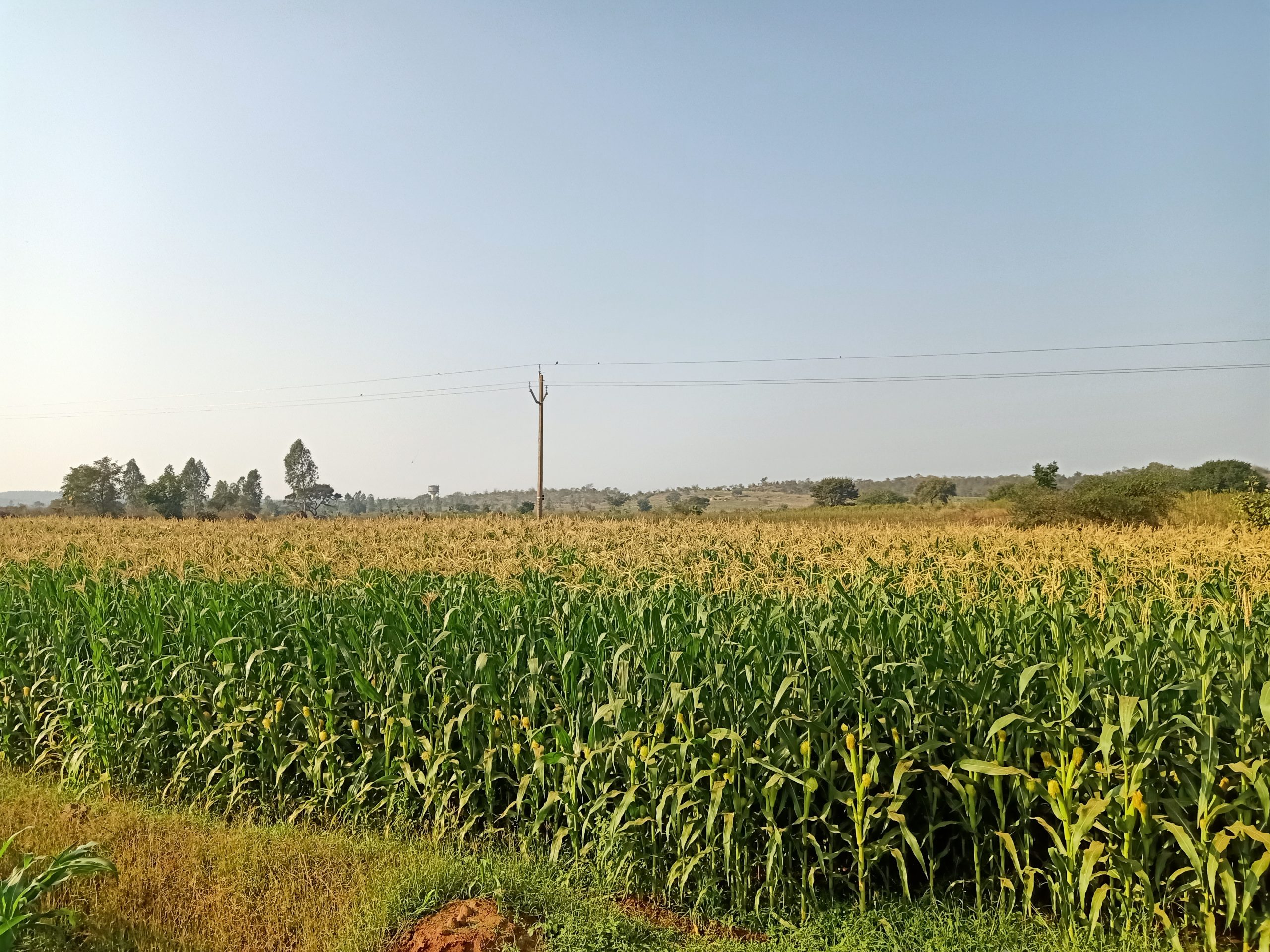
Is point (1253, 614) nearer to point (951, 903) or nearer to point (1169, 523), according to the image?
point (951, 903)

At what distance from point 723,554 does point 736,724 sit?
274 inches

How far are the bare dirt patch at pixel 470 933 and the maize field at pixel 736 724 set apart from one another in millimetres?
652

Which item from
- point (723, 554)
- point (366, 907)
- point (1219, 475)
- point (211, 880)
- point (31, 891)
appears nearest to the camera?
point (31, 891)

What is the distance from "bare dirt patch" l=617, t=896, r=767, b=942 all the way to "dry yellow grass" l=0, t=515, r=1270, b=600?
2.72 meters

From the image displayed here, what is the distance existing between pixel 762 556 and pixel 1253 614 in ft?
15.6

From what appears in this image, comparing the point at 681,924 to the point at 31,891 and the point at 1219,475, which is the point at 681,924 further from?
the point at 1219,475

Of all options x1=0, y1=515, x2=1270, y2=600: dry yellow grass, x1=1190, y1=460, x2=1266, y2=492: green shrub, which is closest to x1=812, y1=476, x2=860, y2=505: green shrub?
x1=1190, y1=460, x2=1266, y2=492: green shrub

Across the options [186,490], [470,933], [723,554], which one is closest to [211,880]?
[470,933]

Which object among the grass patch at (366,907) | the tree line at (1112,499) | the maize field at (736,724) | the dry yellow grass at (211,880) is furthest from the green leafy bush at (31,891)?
the tree line at (1112,499)

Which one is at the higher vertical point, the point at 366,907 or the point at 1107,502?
the point at 1107,502

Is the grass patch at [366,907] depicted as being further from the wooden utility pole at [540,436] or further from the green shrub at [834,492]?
the green shrub at [834,492]

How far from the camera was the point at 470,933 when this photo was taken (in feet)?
12.0

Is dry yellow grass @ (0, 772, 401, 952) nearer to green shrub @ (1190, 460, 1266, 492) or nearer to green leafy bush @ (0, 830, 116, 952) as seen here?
green leafy bush @ (0, 830, 116, 952)

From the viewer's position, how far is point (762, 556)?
9406 mm
